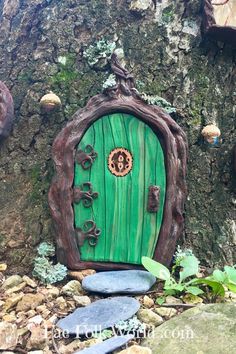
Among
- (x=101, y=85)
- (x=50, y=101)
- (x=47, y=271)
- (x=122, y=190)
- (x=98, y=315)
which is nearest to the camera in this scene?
(x=98, y=315)

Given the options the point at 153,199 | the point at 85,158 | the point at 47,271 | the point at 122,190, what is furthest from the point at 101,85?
the point at 47,271

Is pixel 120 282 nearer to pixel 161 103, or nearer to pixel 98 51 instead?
pixel 161 103

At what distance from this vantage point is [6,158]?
98.7 inches

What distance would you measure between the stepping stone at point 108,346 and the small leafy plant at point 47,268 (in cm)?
63

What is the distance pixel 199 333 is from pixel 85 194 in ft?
3.31

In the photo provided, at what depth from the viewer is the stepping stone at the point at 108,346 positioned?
59.6 inches

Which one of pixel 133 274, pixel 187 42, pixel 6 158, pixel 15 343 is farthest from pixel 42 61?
pixel 15 343

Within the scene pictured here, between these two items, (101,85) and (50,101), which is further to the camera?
(101,85)

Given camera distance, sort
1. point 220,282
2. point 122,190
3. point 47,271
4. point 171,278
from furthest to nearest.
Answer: point 122,190, point 47,271, point 171,278, point 220,282

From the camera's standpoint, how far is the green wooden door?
7.36 feet

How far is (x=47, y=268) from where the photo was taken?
7.14 ft

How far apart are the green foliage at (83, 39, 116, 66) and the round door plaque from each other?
73cm

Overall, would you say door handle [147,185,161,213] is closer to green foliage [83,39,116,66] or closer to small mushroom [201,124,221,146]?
small mushroom [201,124,221,146]

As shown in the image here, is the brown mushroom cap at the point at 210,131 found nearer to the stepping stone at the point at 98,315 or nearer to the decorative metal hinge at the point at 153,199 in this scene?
the decorative metal hinge at the point at 153,199
